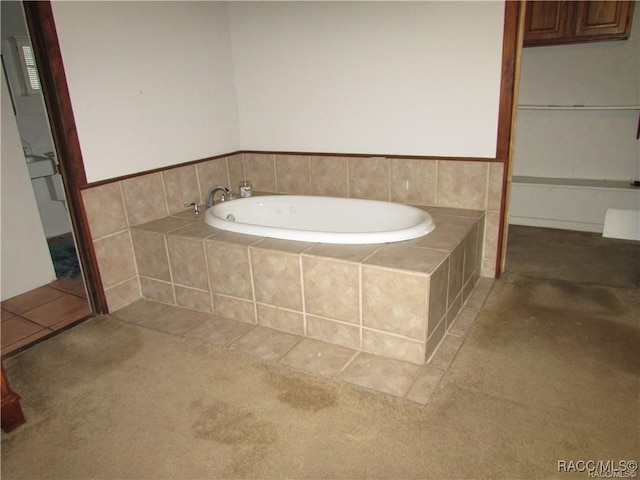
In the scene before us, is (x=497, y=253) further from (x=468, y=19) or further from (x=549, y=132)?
(x=549, y=132)

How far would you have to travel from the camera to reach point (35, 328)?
2416 millimetres

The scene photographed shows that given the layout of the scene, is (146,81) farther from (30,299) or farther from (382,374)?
(382,374)

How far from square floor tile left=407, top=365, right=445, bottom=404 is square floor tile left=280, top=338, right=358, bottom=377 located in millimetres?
323

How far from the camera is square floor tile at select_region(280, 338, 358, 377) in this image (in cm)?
195

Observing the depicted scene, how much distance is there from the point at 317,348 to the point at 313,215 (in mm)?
1120

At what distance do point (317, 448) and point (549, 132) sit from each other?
132 inches

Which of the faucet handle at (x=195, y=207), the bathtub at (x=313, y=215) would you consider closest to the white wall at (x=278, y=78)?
the faucet handle at (x=195, y=207)

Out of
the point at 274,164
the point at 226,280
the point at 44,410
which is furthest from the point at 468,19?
the point at 44,410

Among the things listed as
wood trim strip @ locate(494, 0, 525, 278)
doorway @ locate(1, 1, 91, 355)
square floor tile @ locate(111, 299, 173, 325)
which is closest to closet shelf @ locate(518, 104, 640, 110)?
wood trim strip @ locate(494, 0, 525, 278)

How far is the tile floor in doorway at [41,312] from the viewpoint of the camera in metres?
2.33

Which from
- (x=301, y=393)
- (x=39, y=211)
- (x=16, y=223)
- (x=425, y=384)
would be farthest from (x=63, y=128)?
(x=425, y=384)

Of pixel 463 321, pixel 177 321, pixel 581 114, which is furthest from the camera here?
pixel 581 114

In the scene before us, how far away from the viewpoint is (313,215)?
300cm

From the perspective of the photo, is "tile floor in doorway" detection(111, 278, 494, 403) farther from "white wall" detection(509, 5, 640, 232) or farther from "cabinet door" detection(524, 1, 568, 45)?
"cabinet door" detection(524, 1, 568, 45)
